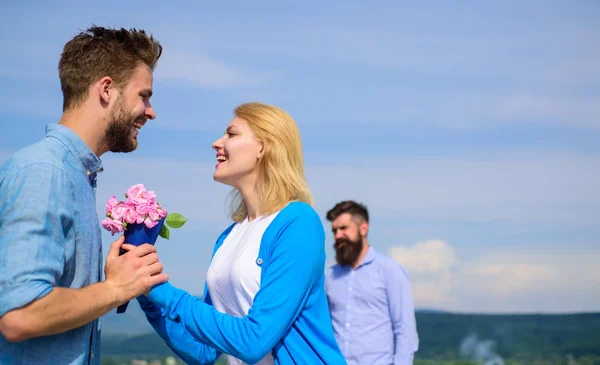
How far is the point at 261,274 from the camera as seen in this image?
332 centimetres

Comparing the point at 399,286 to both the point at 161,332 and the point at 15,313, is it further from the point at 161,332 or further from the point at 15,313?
the point at 15,313

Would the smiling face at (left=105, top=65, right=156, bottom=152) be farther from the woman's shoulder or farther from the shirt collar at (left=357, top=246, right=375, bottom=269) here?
the shirt collar at (left=357, top=246, right=375, bottom=269)

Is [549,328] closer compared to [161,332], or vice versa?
[161,332]

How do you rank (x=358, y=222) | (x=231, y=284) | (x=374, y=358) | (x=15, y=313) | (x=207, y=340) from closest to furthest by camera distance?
1. (x=15, y=313)
2. (x=207, y=340)
3. (x=231, y=284)
4. (x=374, y=358)
5. (x=358, y=222)

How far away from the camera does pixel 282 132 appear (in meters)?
3.63

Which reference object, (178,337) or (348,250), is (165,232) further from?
(348,250)

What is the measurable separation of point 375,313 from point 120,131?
5392 millimetres

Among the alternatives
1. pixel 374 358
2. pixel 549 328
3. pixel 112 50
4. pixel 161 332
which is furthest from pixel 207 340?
pixel 549 328

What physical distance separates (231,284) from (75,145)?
3.20 feet

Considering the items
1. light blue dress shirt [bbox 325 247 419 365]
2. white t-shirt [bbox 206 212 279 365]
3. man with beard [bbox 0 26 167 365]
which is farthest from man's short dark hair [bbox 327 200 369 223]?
man with beard [bbox 0 26 167 365]

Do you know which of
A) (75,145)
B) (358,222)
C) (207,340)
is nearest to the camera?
(75,145)

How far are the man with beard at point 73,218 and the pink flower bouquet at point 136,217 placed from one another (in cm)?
7

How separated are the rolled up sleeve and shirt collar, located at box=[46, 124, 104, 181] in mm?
217

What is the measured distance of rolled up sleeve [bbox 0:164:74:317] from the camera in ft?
8.32
